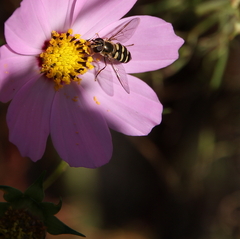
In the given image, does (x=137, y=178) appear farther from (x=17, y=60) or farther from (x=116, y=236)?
(x=17, y=60)

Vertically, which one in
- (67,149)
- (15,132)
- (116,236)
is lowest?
(116,236)

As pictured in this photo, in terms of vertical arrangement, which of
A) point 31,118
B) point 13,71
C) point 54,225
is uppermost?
point 13,71

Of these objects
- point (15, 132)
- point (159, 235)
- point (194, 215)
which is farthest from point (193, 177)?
point (15, 132)

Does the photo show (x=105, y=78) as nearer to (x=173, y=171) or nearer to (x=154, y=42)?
(x=154, y=42)

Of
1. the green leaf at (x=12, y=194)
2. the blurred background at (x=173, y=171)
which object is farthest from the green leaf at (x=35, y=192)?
the blurred background at (x=173, y=171)

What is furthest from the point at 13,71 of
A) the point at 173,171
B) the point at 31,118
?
the point at 173,171
